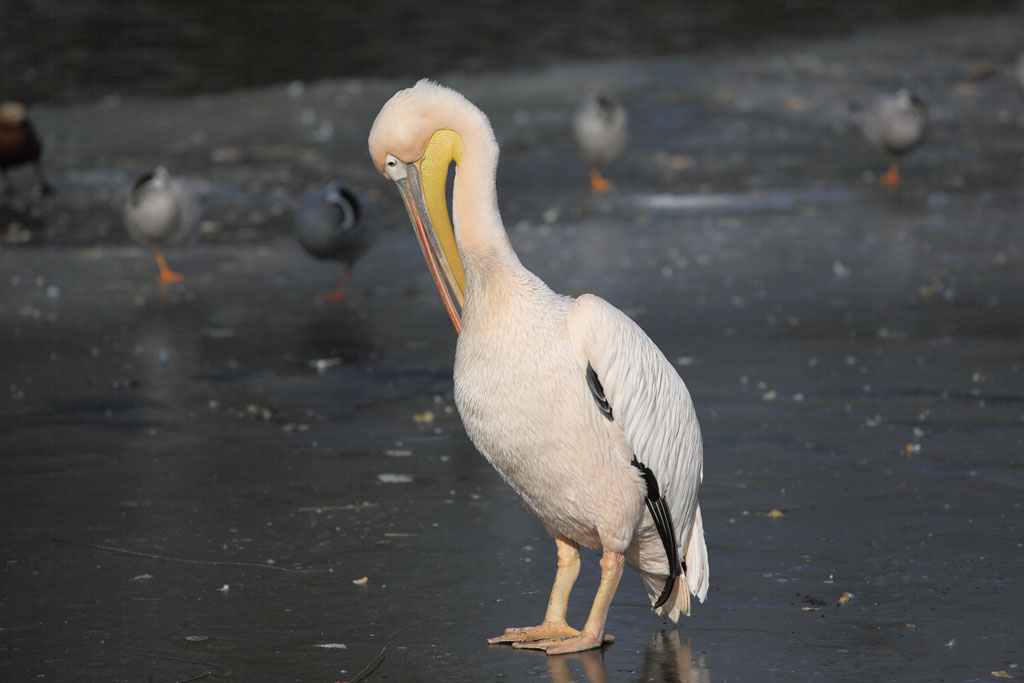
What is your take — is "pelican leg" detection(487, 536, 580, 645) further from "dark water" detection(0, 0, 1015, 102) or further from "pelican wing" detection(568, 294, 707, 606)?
"dark water" detection(0, 0, 1015, 102)

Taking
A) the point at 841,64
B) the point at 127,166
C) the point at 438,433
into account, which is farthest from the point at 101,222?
the point at 841,64

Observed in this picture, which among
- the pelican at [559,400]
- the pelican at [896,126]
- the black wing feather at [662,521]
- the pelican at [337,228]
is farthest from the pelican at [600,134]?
the black wing feather at [662,521]

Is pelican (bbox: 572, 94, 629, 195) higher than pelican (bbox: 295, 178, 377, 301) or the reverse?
higher

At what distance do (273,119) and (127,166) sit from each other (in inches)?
113

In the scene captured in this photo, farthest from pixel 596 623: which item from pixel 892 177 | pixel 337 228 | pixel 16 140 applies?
pixel 16 140

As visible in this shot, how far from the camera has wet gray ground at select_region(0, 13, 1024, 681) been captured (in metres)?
4.34

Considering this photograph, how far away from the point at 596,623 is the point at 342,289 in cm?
595

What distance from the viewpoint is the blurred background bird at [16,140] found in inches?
523

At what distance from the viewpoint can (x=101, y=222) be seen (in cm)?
1239

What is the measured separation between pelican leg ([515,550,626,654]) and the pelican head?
813mm

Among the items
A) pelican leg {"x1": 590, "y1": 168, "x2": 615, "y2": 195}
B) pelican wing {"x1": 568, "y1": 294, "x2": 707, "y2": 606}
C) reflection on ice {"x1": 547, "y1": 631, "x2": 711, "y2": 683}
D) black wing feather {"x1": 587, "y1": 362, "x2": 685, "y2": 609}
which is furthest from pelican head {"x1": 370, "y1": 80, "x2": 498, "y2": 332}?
pelican leg {"x1": 590, "y1": 168, "x2": 615, "y2": 195}

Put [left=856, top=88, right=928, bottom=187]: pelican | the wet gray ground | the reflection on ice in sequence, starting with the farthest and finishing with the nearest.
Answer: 1. [left=856, top=88, right=928, bottom=187]: pelican
2. the wet gray ground
3. the reflection on ice

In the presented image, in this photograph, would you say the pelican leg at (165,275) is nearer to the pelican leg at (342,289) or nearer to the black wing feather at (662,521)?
the pelican leg at (342,289)

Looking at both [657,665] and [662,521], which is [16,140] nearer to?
[662,521]
